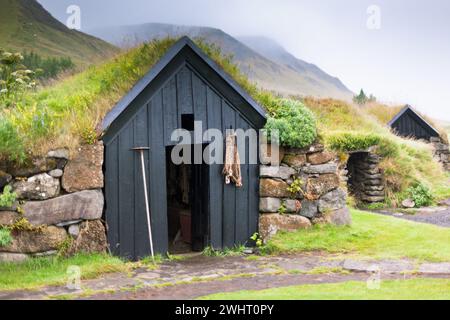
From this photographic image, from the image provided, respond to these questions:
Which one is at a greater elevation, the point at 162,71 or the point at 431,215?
the point at 162,71

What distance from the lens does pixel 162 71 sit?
11.4 m

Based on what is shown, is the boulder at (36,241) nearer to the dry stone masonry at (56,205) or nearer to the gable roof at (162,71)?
the dry stone masonry at (56,205)

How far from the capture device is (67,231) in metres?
10.2

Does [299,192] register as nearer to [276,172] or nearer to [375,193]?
[276,172]

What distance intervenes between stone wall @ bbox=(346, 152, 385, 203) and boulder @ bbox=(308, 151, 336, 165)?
9.23 m

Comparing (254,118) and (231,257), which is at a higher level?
(254,118)

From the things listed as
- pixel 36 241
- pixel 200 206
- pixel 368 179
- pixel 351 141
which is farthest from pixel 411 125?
pixel 36 241

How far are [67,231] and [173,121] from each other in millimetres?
2947

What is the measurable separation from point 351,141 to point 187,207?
8.98 metres

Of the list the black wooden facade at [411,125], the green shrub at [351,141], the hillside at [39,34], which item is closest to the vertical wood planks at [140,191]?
the green shrub at [351,141]
